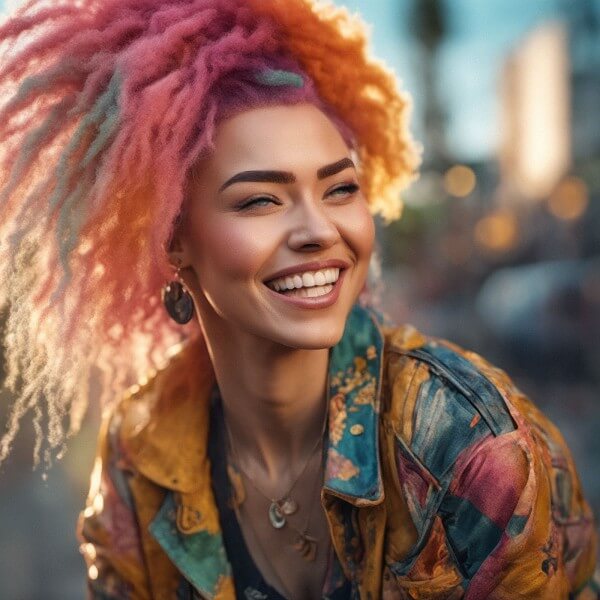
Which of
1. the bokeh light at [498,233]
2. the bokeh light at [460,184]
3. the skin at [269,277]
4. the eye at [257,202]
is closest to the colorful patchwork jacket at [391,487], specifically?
the skin at [269,277]

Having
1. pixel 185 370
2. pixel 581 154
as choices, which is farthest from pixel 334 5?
pixel 581 154

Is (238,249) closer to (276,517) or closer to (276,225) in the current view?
(276,225)

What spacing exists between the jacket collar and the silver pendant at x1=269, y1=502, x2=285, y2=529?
15 cm

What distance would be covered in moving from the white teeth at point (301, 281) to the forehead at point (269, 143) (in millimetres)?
242

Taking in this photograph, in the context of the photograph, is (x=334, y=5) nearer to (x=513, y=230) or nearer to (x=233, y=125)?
(x=233, y=125)

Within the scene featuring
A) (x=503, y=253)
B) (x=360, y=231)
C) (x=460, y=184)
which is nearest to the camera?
(x=360, y=231)

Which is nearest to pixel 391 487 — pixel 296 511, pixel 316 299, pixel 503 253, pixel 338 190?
pixel 296 511

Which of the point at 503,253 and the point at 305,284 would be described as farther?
the point at 503,253

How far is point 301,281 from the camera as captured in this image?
1829mm

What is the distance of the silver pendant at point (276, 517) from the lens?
2066 mm

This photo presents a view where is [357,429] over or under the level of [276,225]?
under

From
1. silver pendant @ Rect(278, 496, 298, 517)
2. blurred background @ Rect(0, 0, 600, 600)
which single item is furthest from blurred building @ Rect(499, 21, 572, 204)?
silver pendant @ Rect(278, 496, 298, 517)

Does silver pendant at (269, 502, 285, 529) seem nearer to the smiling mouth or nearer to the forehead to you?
the smiling mouth

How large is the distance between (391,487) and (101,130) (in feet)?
3.50
